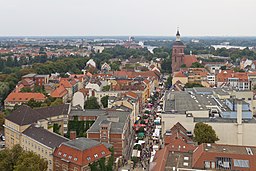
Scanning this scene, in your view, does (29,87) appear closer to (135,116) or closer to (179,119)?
(135,116)

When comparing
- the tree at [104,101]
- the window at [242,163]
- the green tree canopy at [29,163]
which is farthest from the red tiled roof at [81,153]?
the tree at [104,101]

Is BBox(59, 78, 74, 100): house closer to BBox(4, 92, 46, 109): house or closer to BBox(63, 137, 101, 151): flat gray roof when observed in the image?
BBox(4, 92, 46, 109): house

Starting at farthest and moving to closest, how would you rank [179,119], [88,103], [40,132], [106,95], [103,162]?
[106,95]
[88,103]
[179,119]
[40,132]
[103,162]

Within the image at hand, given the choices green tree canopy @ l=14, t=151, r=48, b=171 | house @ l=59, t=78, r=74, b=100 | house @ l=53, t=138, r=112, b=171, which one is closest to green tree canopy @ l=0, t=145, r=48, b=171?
green tree canopy @ l=14, t=151, r=48, b=171

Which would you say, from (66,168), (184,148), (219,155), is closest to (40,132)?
(66,168)

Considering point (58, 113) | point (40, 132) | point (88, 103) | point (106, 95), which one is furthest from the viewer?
point (106, 95)

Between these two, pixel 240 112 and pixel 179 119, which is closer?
pixel 240 112

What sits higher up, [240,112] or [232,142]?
[240,112]
